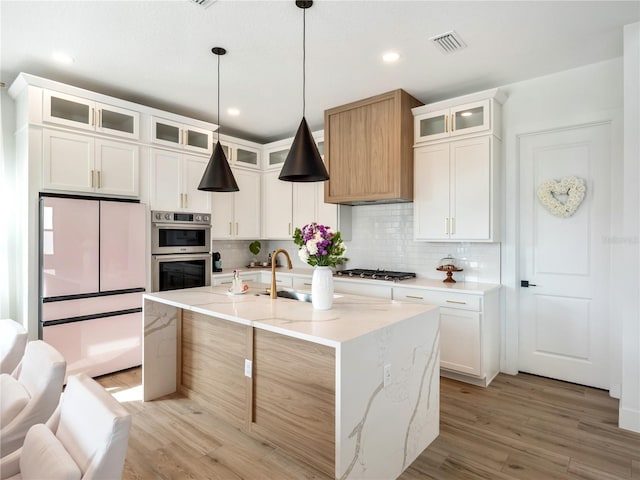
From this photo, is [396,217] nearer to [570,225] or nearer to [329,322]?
[570,225]

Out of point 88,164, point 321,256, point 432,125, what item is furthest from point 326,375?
point 88,164

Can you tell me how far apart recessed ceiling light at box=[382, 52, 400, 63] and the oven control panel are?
2733mm

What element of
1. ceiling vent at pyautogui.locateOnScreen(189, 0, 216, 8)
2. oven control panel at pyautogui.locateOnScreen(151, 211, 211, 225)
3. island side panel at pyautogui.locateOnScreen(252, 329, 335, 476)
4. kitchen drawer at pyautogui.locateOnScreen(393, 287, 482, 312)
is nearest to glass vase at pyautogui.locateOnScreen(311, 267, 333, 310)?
island side panel at pyautogui.locateOnScreen(252, 329, 335, 476)

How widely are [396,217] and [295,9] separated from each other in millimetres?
2651

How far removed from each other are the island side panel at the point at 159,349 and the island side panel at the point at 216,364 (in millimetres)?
126

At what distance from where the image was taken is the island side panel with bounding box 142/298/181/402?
302 cm

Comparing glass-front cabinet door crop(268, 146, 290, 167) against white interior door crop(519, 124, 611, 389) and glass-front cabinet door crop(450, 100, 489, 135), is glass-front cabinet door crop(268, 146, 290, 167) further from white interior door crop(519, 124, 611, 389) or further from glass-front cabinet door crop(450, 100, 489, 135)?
white interior door crop(519, 124, 611, 389)

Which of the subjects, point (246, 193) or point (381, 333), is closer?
point (381, 333)

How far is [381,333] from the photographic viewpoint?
197 centimetres

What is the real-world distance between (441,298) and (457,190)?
1120mm

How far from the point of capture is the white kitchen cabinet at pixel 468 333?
10.9 ft

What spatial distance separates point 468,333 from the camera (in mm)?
3395

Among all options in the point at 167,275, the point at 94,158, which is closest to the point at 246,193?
the point at 167,275

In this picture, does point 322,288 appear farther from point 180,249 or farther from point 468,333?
point 180,249
